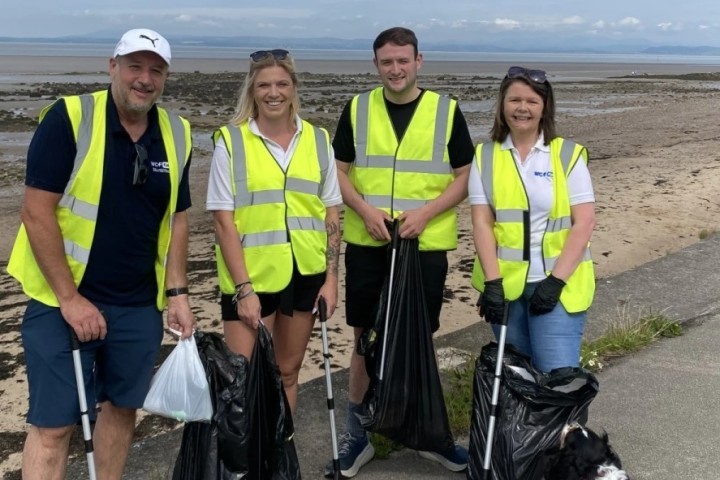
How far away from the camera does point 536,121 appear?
3.59 m

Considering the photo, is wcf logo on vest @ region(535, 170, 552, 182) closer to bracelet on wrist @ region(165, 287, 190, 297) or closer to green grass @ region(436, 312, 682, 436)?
green grass @ region(436, 312, 682, 436)

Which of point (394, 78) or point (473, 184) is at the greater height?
point (394, 78)

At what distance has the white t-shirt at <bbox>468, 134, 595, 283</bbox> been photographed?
3586mm

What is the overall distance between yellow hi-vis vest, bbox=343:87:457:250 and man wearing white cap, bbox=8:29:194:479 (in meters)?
1.05

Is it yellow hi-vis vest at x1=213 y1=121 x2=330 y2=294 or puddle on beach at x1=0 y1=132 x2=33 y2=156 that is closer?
yellow hi-vis vest at x1=213 y1=121 x2=330 y2=294

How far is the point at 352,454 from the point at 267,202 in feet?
4.83

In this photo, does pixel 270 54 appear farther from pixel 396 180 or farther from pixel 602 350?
pixel 602 350

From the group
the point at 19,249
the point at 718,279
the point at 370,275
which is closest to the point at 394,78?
the point at 370,275

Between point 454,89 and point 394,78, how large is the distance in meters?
37.5

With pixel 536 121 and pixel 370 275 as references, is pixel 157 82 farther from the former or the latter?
pixel 536 121

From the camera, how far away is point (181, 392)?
3.12m

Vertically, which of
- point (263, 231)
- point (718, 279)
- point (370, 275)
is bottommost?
point (718, 279)

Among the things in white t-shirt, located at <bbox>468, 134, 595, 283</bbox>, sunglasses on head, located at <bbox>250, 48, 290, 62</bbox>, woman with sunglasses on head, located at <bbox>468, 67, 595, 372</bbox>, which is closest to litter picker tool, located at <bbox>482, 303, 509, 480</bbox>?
woman with sunglasses on head, located at <bbox>468, 67, 595, 372</bbox>

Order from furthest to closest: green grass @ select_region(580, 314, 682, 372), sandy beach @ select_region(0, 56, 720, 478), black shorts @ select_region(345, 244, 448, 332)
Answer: sandy beach @ select_region(0, 56, 720, 478)
green grass @ select_region(580, 314, 682, 372)
black shorts @ select_region(345, 244, 448, 332)
